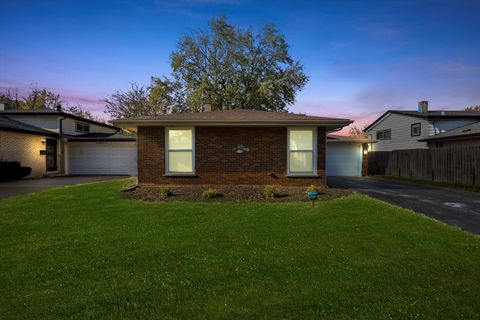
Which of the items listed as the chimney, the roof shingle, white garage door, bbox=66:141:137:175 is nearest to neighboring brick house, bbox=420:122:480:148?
the chimney

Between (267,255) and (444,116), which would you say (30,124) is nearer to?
(267,255)

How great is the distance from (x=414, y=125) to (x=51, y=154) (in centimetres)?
3106

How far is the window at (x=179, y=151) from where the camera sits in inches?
444

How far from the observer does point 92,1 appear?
37.1ft

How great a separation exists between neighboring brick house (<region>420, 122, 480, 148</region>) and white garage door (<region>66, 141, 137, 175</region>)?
79.4 ft

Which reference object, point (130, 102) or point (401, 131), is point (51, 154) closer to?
point (130, 102)

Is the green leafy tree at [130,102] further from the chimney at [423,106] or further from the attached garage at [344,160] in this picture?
the chimney at [423,106]

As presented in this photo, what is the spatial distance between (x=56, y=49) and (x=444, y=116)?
27.6 m

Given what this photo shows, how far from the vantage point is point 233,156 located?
36.6 ft

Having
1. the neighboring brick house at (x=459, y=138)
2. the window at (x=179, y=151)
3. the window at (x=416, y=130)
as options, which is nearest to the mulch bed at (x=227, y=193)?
the window at (x=179, y=151)

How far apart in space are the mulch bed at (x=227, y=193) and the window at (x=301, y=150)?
38.2 inches

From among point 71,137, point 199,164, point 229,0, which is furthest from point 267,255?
point 71,137

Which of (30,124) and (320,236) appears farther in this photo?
(30,124)

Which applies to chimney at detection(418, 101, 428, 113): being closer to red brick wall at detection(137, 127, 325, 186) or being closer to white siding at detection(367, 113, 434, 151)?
white siding at detection(367, 113, 434, 151)
